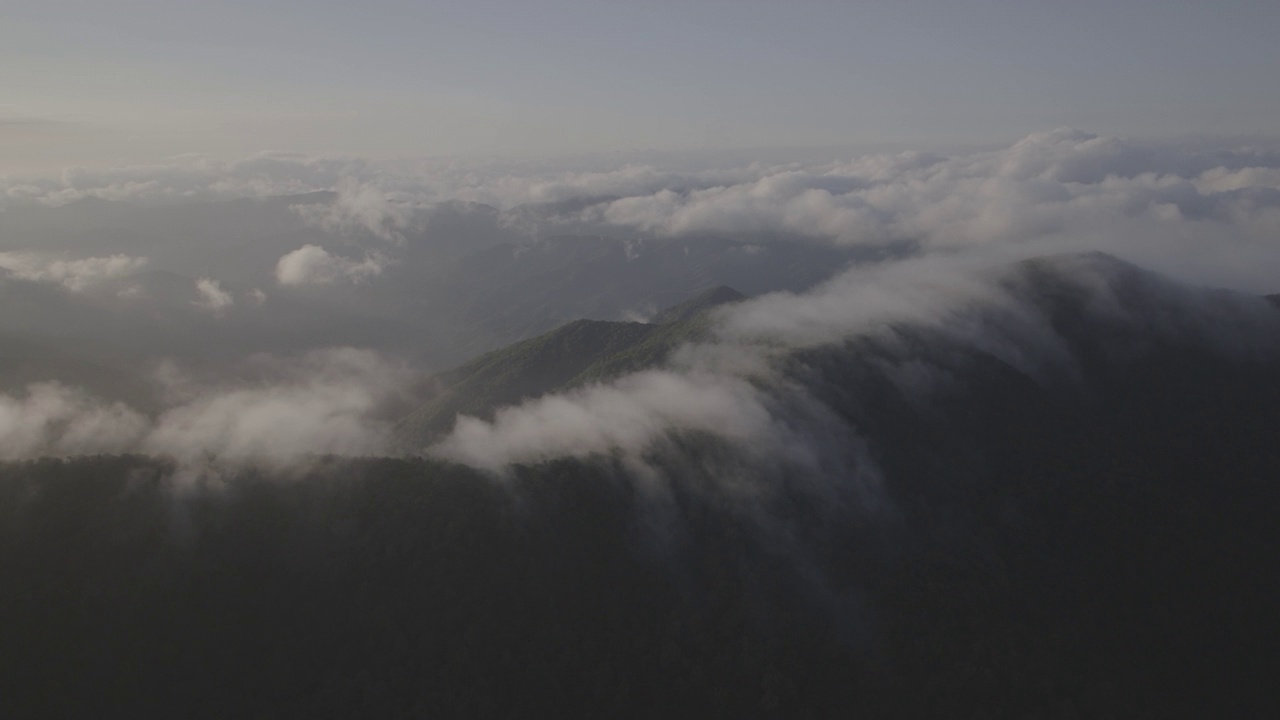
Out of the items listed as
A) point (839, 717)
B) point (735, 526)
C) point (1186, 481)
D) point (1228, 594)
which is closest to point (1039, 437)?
point (1186, 481)

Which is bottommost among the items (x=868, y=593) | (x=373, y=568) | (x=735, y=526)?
(x=868, y=593)

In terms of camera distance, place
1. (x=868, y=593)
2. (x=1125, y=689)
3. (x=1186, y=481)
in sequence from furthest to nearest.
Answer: (x=1186, y=481)
(x=868, y=593)
(x=1125, y=689)

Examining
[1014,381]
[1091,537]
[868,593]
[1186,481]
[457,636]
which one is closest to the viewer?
[457,636]

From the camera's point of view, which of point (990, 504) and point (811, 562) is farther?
point (990, 504)

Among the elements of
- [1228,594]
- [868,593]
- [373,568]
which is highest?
[373,568]

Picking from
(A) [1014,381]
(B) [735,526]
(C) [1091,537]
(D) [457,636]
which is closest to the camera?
(D) [457,636]

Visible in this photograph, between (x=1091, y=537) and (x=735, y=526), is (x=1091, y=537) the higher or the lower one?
the lower one

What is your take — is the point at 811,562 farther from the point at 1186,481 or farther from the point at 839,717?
the point at 1186,481

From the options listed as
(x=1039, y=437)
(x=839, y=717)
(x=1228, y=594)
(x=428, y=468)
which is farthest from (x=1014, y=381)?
(x=428, y=468)

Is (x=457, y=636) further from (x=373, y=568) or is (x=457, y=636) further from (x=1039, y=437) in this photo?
(x=1039, y=437)
